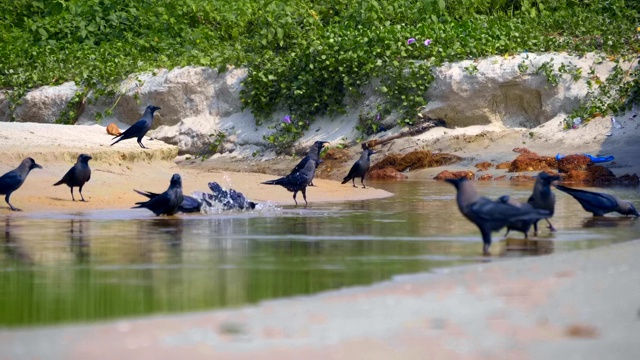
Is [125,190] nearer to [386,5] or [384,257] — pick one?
[384,257]

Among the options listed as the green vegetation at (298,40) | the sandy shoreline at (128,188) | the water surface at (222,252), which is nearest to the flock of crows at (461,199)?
the water surface at (222,252)

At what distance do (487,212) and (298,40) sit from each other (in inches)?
595

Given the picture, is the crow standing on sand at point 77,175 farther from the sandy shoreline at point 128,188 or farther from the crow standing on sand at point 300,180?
the crow standing on sand at point 300,180

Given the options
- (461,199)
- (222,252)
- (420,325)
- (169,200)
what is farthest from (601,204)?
(420,325)

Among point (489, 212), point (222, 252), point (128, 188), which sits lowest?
point (222, 252)

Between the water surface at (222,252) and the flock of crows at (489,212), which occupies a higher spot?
the flock of crows at (489,212)

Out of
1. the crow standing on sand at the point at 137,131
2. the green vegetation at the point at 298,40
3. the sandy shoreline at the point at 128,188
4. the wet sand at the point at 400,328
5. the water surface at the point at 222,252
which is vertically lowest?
the wet sand at the point at 400,328

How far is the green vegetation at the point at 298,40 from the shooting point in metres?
21.4

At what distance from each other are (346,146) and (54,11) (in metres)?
9.15

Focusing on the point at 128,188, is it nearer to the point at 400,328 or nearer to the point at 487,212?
the point at 487,212

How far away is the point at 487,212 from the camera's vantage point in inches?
327

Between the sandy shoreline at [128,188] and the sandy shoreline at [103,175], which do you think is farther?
the sandy shoreline at [103,175]

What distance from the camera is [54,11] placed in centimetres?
2714

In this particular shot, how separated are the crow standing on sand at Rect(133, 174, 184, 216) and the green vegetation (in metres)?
10.1
